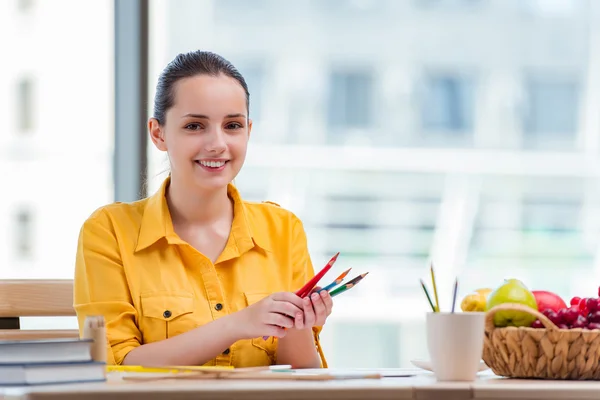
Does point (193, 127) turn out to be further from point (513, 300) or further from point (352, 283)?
point (513, 300)

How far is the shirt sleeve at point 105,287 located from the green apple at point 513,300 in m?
0.67

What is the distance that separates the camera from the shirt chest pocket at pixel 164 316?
1.77 metres

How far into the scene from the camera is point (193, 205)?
1.90 m

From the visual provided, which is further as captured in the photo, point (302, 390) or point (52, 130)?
point (52, 130)

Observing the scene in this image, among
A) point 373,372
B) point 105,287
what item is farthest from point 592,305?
point 105,287

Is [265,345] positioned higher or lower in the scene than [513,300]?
lower

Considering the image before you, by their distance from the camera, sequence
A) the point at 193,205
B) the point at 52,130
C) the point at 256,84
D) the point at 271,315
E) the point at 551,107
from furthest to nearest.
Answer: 1. the point at 551,107
2. the point at 256,84
3. the point at 52,130
4. the point at 193,205
5. the point at 271,315

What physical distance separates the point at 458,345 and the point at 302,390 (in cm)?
27

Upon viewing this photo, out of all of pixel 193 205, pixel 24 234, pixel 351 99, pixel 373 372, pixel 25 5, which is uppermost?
pixel 25 5

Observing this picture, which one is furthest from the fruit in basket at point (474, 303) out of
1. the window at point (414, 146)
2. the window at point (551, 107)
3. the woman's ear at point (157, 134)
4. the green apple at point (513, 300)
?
the window at point (551, 107)

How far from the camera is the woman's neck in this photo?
1.90 m

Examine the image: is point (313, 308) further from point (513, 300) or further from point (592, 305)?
point (592, 305)

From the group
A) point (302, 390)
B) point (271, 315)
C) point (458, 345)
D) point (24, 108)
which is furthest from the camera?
point (24, 108)

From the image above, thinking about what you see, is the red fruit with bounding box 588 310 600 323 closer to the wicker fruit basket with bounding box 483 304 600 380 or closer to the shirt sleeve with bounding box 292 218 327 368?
→ the wicker fruit basket with bounding box 483 304 600 380
